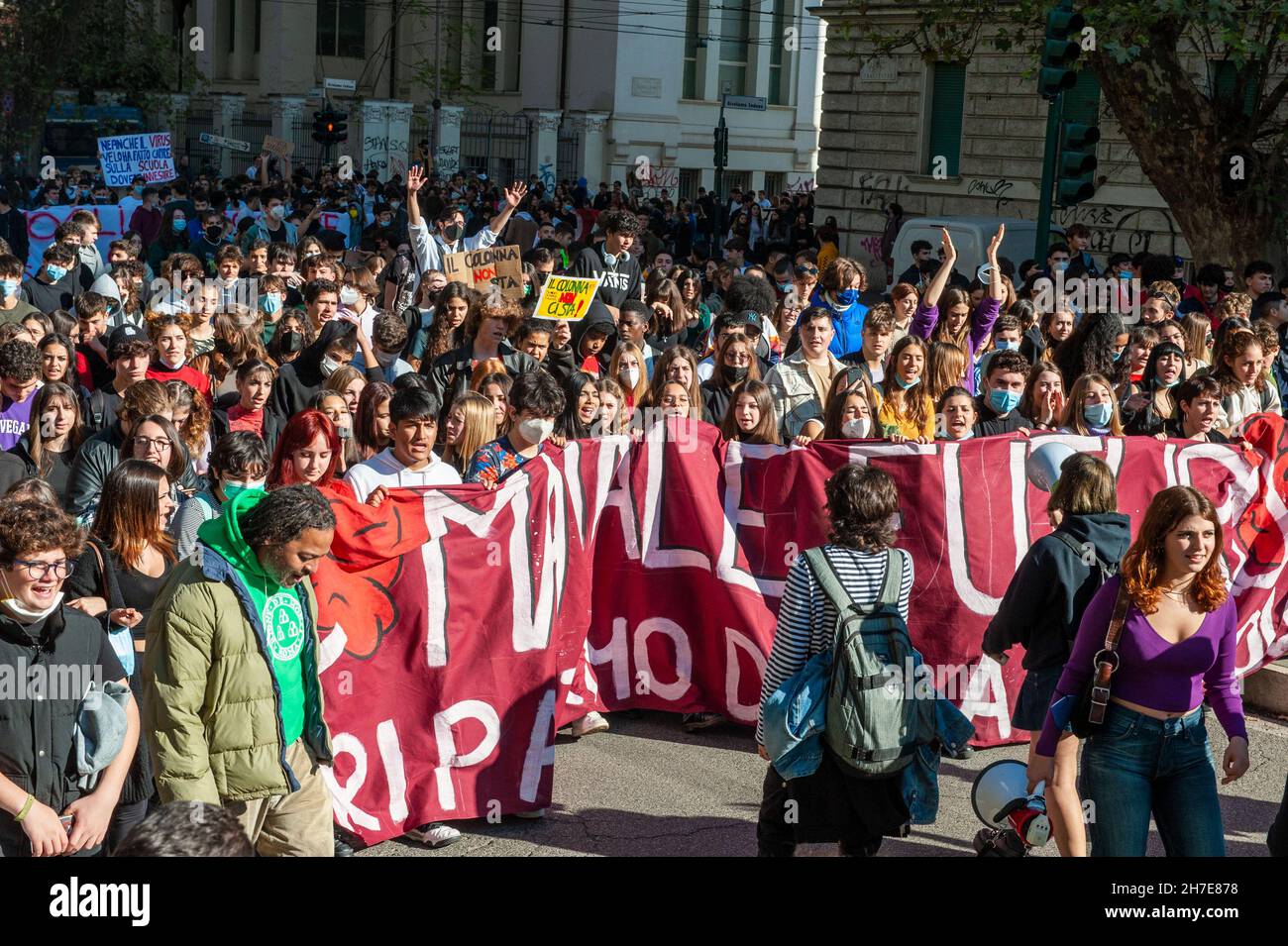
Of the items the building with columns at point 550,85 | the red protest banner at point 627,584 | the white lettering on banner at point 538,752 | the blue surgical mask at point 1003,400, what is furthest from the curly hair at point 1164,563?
the building with columns at point 550,85

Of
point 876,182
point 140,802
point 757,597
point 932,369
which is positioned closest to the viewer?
point 140,802

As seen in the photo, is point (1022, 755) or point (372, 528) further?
point (1022, 755)

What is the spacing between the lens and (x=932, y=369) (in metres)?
8.70

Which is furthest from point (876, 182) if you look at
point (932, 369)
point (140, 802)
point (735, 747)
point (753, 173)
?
point (140, 802)

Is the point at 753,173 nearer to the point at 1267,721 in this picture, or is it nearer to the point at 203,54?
the point at 203,54

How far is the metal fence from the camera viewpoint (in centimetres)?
4528

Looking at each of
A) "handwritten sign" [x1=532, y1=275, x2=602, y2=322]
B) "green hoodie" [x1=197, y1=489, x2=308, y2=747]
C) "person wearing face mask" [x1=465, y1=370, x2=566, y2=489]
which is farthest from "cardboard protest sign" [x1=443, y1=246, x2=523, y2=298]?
"green hoodie" [x1=197, y1=489, x2=308, y2=747]

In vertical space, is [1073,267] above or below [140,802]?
above

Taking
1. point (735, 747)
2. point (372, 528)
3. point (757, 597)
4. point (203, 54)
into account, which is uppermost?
point (203, 54)

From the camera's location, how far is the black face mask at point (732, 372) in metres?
9.00

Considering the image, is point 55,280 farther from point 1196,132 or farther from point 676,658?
point 1196,132

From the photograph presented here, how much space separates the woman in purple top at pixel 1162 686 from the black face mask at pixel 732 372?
169 inches

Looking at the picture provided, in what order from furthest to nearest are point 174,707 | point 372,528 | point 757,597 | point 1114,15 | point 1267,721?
point 1114,15, point 1267,721, point 757,597, point 372,528, point 174,707

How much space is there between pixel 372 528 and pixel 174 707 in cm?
153
